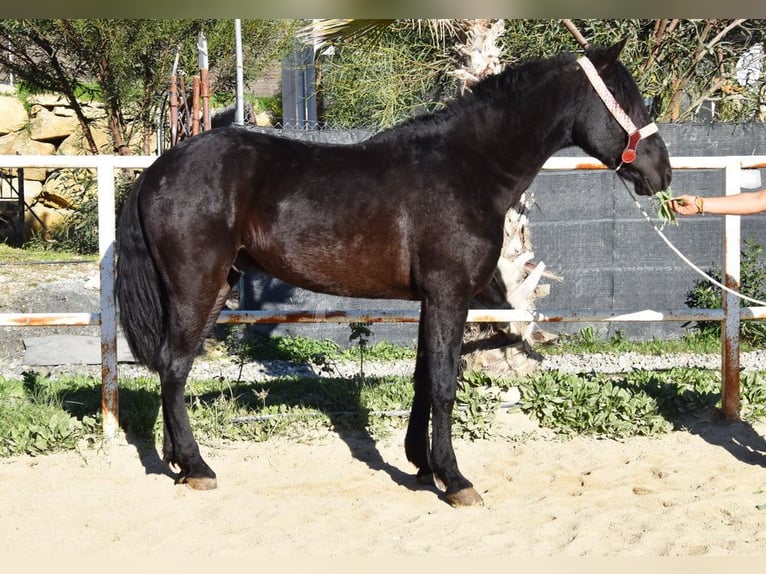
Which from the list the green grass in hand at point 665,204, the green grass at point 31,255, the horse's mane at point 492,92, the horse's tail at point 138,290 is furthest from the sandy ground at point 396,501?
the green grass at point 31,255

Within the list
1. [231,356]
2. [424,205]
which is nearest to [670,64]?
[231,356]

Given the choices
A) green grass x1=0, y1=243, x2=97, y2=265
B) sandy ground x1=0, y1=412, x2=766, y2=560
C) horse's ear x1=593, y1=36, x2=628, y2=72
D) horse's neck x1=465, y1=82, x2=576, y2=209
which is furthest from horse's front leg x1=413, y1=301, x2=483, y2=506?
green grass x1=0, y1=243, x2=97, y2=265

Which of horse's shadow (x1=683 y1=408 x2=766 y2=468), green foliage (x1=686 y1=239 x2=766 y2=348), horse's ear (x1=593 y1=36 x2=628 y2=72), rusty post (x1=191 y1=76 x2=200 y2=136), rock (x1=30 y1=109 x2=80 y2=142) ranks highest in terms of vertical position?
rock (x1=30 y1=109 x2=80 y2=142)

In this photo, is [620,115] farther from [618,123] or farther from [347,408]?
[347,408]

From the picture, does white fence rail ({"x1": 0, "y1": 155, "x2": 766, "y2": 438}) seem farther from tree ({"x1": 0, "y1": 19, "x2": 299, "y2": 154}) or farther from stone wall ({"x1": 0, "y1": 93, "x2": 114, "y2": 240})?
stone wall ({"x1": 0, "y1": 93, "x2": 114, "y2": 240})

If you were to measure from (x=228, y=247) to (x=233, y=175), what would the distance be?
36 centimetres

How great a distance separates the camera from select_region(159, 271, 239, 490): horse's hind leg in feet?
14.0

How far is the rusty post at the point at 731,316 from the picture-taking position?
5164 mm

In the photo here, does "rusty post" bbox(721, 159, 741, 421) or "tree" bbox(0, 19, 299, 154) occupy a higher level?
"tree" bbox(0, 19, 299, 154)

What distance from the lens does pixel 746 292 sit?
823cm

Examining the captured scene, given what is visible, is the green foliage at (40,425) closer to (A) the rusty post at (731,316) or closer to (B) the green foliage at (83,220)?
(A) the rusty post at (731,316)

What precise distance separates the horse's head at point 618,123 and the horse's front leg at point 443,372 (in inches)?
41.6

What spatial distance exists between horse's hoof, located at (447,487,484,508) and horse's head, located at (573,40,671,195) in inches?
67.0

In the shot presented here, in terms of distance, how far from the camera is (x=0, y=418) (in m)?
4.92
